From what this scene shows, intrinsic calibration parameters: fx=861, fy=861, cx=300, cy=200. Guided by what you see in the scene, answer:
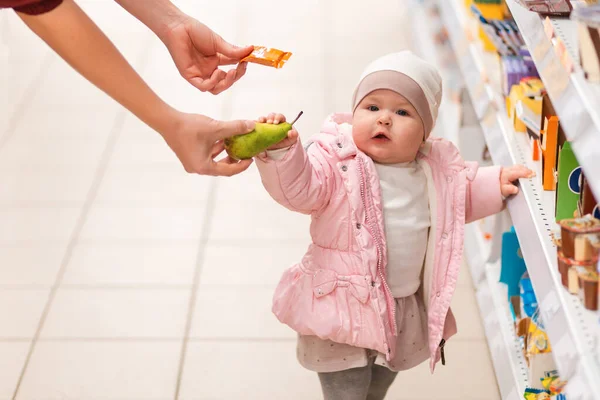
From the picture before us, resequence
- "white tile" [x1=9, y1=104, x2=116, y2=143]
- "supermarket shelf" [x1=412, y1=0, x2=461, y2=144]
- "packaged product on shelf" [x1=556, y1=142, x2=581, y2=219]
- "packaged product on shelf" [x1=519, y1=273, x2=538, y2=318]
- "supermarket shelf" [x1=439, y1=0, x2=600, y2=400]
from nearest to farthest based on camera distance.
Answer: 1. "supermarket shelf" [x1=439, y1=0, x2=600, y2=400]
2. "packaged product on shelf" [x1=556, y1=142, x2=581, y2=219]
3. "packaged product on shelf" [x1=519, y1=273, x2=538, y2=318]
4. "supermarket shelf" [x1=412, y1=0, x2=461, y2=144]
5. "white tile" [x1=9, y1=104, x2=116, y2=143]

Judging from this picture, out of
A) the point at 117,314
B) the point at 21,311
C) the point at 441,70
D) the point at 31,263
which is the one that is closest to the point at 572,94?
the point at 117,314

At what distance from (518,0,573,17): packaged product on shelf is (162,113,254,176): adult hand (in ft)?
2.37

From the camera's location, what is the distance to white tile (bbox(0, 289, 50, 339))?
9.69 ft

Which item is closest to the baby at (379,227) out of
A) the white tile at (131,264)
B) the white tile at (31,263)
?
the white tile at (131,264)

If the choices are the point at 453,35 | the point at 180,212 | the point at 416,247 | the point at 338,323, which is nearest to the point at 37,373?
the point at 180,212

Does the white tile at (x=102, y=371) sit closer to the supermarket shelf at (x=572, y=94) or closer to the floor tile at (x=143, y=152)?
the floor tile at (x=143, y=152)

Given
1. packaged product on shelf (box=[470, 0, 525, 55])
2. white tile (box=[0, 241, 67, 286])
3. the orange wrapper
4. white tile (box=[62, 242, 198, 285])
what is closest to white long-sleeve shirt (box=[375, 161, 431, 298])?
the orange wrapper

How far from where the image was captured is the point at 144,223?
3.53 meters

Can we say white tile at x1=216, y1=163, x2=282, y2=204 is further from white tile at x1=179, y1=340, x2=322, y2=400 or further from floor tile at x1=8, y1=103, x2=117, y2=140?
white tile at x1=179, y1=340, x2=322, y2=400

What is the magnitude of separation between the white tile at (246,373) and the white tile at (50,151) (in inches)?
57.4

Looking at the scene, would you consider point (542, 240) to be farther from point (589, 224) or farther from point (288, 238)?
point (288, 238)

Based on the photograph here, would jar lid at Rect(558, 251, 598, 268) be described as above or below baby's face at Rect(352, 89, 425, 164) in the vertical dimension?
below

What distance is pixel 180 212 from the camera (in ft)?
11.8

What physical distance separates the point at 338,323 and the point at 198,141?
1.83 ft
